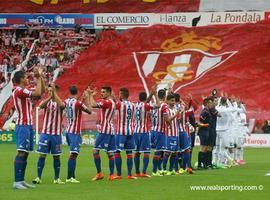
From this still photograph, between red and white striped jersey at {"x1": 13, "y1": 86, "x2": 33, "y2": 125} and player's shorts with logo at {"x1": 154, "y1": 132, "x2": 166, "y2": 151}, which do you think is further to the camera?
player's shorts with logo at {"x1": 154, "y1": 132, "x2": 166, "y2": 151}

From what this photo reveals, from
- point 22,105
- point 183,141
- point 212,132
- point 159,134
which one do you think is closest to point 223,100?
point 212,132

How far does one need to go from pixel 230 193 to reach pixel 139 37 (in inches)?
1618

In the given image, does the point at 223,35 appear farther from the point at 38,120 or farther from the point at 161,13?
the point at 38,120

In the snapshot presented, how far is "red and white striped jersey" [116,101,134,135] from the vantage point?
2306cm

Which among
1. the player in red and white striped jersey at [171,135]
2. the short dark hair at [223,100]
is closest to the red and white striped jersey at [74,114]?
the player in red and white striped jersey at [171,135]

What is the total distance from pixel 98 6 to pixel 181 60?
875 centimetres

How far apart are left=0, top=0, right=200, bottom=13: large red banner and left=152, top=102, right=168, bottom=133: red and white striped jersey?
117ft

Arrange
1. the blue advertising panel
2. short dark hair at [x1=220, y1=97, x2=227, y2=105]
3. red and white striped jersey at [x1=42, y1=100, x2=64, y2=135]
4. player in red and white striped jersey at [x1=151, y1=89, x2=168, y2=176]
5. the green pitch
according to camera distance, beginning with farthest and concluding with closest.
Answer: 1. the blue advertising panel
2. short dark hair at [x1=220, y1=97, x2=227, y2=105]
3. player in red and white striped jersey at [x1=151, y1=89, x2=168, y2=176]
4. red and white striped jersey at [x1=42, y1=100, x2=64, y2=135]
5. the green pitch

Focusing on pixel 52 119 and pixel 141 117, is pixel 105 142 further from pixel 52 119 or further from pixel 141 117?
pixel 52 119

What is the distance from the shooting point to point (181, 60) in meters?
56.8

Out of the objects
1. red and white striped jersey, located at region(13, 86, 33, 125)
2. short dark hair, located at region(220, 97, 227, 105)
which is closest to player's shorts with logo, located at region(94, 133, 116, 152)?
red and white striped jersey, located at region(13, 86, 33, 125)

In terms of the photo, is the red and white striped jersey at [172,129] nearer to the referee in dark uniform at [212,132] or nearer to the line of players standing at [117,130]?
the line of players standing at [117,130]

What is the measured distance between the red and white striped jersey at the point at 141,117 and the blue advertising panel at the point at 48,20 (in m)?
36.7

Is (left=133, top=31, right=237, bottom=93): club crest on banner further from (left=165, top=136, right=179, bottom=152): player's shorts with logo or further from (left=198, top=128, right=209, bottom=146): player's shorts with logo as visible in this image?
(left=165, top=136, right=179, bottom=152): player's shorts with logo
